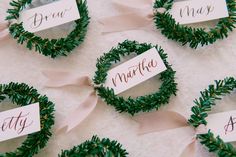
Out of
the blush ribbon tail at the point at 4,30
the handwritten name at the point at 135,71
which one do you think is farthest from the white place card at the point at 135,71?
the blush ribbon tail at the point at 4,30

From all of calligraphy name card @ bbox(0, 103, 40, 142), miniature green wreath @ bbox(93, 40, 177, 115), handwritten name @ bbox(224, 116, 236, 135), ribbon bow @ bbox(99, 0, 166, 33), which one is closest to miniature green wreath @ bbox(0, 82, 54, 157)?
calligraphy name card @ bbox(0, 103, 40, 142)

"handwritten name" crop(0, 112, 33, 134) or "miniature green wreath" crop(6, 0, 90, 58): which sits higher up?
"miniature green wreath" crop(6, 0, 90, 58)

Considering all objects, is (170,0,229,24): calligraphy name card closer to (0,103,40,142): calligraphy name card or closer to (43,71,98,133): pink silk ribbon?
(43,71,98,133): pink silk ribbon

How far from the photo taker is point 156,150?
2.45 ft

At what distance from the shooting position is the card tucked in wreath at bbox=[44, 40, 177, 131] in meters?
0.76

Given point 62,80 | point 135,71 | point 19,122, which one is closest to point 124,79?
point 135,71

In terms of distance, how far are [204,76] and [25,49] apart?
0.46 metres

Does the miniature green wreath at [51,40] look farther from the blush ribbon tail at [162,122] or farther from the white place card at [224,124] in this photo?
the white place card at [224,124]

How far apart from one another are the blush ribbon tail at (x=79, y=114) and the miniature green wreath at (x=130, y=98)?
29mm

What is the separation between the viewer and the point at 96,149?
27.8 inches

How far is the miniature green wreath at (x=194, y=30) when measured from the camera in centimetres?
82

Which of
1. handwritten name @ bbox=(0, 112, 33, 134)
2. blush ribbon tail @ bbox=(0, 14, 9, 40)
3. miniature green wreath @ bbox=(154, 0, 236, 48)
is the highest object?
blush ribbon tail @ bbox=(0, 14, 9, 40)

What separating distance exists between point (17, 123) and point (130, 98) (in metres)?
0.25

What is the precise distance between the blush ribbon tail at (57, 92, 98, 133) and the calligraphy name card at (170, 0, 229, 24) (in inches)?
11.8
